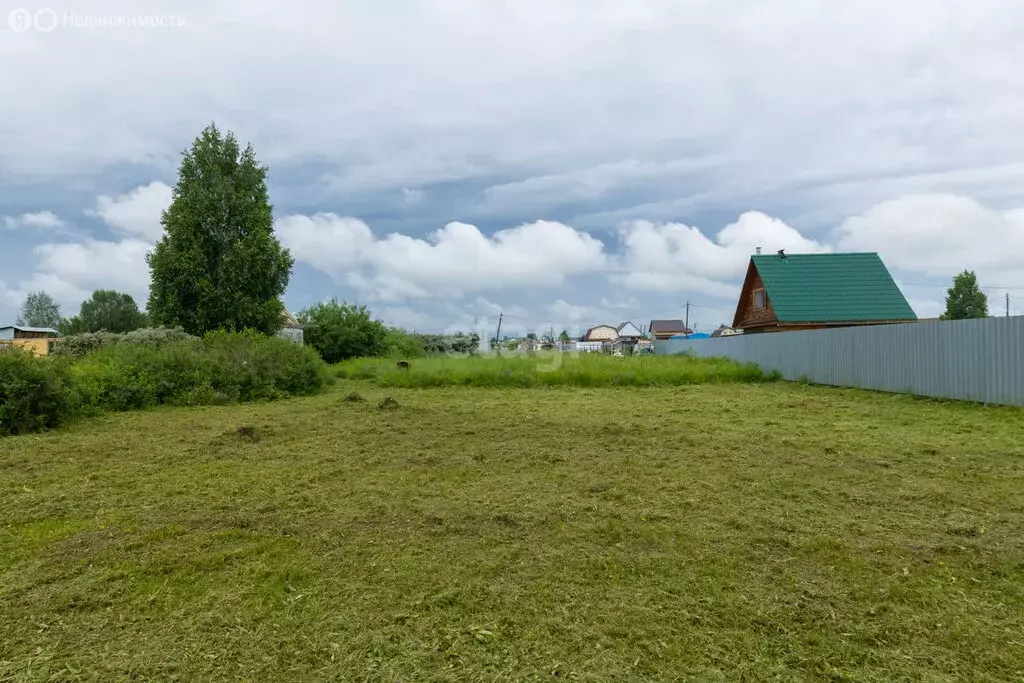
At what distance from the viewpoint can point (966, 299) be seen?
27.3 metres

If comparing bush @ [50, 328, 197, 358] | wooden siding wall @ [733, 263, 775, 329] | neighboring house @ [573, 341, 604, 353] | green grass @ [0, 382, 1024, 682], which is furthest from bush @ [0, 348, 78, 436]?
neighboring house @ [573, 341, 604, 353]

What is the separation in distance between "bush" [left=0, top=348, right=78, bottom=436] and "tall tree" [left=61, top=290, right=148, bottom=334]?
35.6 m

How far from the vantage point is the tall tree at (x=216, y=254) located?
2077 cm

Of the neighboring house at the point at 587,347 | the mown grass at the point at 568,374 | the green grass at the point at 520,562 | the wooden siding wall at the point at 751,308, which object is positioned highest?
the wooden siding wall at the point at 751,308

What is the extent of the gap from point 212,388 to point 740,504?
10.1m

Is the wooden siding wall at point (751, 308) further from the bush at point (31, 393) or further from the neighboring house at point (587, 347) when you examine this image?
the bush at point (31, 393)

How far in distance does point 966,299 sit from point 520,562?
3234 cm

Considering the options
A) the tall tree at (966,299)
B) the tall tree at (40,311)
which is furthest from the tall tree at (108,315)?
the tall tree at (966,299)

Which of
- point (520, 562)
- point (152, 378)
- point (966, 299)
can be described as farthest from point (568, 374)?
point (966, 299)

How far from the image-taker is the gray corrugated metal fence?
7.88m

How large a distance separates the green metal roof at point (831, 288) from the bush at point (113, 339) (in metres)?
18.6

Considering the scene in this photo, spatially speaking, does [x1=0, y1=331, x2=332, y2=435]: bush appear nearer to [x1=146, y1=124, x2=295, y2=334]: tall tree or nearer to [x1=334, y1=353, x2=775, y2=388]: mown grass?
[x1=334, y1=353, x2=775, y2=388]: mown grass

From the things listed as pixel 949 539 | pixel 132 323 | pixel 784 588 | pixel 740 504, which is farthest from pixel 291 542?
pixel 132 323

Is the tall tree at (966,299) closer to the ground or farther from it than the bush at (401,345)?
farther from it
